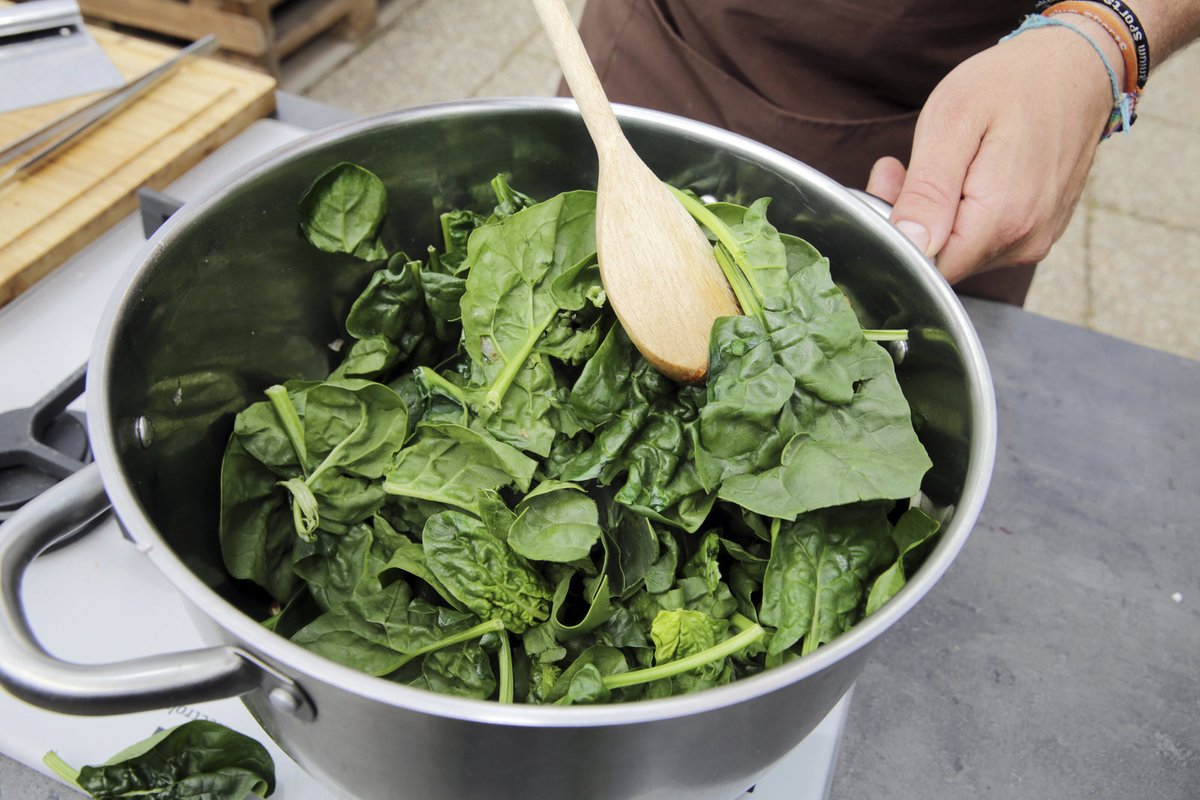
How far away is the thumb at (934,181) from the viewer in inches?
33.1

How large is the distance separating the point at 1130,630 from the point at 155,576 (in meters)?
0.98

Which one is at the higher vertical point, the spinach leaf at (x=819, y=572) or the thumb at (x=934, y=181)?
the thumb at (x=934, y=181)

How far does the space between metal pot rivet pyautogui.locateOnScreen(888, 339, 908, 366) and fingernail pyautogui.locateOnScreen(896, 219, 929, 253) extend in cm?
9

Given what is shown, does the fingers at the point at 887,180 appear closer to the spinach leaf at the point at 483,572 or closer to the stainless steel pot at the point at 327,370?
the stainless steel pot at the point at 327,370

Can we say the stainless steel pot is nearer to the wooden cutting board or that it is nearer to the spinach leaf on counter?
the spinach leaf on counter

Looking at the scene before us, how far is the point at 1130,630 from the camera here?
94 cm

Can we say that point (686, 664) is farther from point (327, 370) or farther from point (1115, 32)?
point (1115, 32)

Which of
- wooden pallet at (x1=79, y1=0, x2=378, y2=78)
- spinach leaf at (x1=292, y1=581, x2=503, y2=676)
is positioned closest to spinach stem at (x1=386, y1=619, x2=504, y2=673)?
spinach leaf at (x1=292, y1=581, x2=503, y2=676)

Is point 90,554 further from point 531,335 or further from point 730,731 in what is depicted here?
point 730,731

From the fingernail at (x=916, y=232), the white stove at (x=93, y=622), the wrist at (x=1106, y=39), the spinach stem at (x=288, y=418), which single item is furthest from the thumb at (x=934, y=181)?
the spinach stem at (x=288, y=418)

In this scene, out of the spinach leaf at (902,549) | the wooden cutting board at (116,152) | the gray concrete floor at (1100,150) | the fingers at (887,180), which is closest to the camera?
the spinach leaf at (902,549)

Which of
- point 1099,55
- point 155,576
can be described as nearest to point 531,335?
point 155,576

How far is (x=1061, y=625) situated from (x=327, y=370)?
0.82 metres

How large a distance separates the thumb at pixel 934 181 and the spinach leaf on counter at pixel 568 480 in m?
0.11
